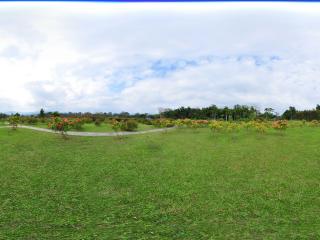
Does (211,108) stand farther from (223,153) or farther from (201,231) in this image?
(201,231)

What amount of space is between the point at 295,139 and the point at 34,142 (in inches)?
503

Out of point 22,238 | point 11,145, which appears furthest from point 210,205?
A: point 11,145

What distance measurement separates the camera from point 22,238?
5.46 m

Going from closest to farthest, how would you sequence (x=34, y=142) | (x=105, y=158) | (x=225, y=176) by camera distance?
(x=225, y=176) < (x=105, y=158) < (x=34, y=142)

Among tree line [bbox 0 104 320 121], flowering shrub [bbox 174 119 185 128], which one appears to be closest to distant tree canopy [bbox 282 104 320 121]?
tree line [bbox 0 104 320 121]

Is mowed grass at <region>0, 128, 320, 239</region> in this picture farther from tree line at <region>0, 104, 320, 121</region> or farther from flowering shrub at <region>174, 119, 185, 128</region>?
tree line at <region>0, 104, 320, 121</region>

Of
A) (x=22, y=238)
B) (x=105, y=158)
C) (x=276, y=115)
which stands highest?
(x=276, y=115)

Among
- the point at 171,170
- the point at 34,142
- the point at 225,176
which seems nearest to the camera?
the point at 225,176

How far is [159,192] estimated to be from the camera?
8047mm

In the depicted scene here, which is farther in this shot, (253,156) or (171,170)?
(253,156)

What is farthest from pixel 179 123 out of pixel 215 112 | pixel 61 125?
pixel 215 112

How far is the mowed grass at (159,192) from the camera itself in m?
5.89

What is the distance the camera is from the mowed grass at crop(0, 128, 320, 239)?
5.89 metres

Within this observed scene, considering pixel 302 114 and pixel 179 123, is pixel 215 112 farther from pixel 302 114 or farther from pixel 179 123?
pixel 179 123
